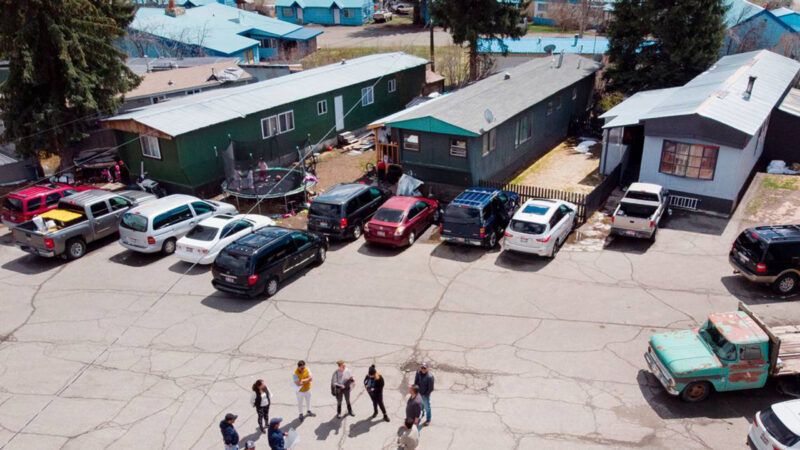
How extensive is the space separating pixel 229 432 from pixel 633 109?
2314 cm

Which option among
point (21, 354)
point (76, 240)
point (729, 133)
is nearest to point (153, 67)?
point (76, 240)

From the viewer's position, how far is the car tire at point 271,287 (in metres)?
17.3

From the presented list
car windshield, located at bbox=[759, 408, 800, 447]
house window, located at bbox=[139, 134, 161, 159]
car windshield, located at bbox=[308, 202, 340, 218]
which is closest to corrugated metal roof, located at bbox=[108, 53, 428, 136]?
house window, located at bbox=[139, 134, 161, 159]

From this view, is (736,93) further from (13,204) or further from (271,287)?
(13,204)

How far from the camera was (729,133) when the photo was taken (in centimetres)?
2081

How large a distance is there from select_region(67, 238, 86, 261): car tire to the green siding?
5.20 m

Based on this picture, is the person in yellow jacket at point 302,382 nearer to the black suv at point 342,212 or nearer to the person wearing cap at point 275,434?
the person wearing cap at point 275,434

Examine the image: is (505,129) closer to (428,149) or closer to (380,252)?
(428,149)

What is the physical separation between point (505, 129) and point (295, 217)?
9.83 metres

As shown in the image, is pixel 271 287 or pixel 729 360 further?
pixel 271 287

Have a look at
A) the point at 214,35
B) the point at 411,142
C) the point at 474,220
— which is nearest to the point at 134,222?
the point at 411,142

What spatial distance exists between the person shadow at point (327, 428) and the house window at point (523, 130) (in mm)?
17861

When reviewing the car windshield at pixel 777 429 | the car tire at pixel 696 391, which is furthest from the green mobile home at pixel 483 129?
the car windshield at pixel 777 429

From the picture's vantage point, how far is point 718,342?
12.5 metres
